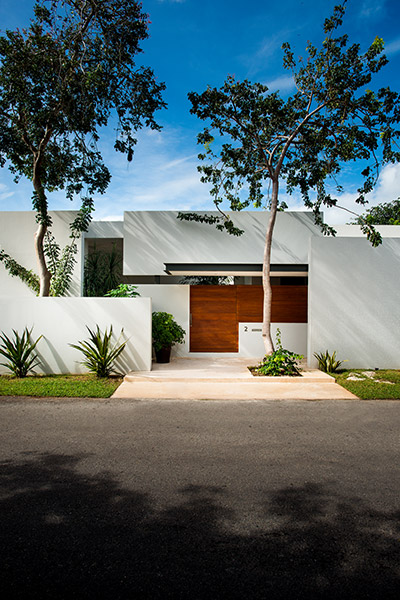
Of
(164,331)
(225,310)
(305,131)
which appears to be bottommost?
(164,331)

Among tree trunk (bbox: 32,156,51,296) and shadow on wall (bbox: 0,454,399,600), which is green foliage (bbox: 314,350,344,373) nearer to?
shadow on wall (bbox: 0,454,399,600)

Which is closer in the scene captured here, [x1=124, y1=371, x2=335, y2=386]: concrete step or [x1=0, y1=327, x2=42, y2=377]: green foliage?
[x1=124, y1=371, x2=335, y2=386]: concrete step

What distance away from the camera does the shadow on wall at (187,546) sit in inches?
90.3

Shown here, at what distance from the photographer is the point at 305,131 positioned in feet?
34.7

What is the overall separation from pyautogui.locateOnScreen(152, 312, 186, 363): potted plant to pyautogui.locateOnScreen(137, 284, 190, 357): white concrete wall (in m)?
0.89

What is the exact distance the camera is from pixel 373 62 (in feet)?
30.5

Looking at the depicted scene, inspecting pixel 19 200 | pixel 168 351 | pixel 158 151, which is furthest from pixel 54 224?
pixel 168 351

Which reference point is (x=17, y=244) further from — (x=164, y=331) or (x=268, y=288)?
(x=268, y=288)

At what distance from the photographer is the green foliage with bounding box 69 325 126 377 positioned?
28.1 feet

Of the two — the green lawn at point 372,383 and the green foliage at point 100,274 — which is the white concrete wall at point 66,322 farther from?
the green lawn at point 372,383

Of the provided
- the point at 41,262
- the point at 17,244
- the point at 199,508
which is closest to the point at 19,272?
the point at 17,244

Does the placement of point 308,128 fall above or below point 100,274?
above

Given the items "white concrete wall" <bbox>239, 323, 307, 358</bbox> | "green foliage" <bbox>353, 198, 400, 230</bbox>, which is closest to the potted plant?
"white concrete wall" <bbox>239, 323, 307, 358</bbox>

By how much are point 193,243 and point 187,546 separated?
981 cm
